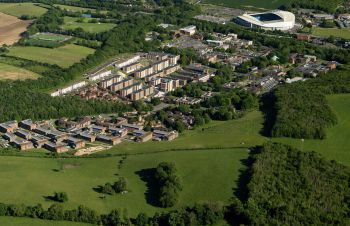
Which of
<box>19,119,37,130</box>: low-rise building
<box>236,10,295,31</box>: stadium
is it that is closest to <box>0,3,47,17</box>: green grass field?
<box>236,10,295,31</box>: stadium

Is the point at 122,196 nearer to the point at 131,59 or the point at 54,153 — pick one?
the point at 54,153

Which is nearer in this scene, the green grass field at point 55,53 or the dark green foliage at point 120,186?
the dark green foliage at point 120,186

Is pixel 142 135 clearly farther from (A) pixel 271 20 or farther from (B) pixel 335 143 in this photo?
(A) pixel 271 20

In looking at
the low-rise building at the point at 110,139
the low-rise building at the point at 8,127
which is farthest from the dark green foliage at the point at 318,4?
the low-rise building at the point at 8,127

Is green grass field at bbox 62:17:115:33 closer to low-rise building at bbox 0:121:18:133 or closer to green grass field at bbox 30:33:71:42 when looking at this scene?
green grass field at bbox 30:33:71:42

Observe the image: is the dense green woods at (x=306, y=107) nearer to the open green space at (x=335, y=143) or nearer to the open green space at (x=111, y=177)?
the open green space at (x=335, y=143)

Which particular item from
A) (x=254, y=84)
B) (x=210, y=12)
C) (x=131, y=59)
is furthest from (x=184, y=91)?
(x=210, y=12)

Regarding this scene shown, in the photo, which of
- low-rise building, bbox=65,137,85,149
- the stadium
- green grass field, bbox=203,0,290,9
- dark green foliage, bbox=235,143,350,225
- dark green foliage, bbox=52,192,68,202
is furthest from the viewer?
green grass field, bbox=203,0,290,9
